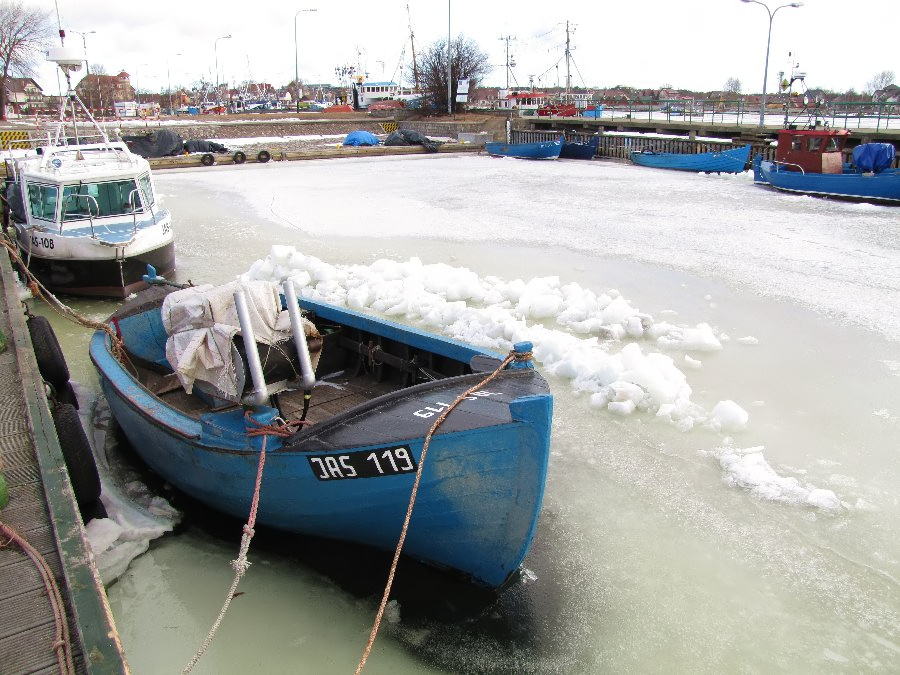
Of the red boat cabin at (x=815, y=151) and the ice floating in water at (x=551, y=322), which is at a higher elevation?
the red boat cabin at (x=815, y=151)

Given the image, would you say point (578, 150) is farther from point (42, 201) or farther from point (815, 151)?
point (42, 201)

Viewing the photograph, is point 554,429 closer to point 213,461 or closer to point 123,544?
point 213,461

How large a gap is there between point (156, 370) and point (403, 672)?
482 centimetres

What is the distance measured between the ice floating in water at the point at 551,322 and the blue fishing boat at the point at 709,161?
2258 centimetres

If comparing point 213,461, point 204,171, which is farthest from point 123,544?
point 204,171

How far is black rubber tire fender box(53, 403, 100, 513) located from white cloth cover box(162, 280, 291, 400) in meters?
0.94

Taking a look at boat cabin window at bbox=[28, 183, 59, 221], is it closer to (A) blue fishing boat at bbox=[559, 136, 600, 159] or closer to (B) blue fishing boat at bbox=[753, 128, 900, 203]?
(B) blue fishing boat at bbox=[753, 128, 900, 203]

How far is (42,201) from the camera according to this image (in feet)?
40.9

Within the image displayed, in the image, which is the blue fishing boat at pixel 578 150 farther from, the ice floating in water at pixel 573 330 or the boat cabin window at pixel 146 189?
the boat cabin window at pixel 146 189

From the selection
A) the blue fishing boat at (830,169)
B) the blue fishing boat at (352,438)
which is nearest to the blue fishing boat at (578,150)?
the blue fishing boat at (830,169)

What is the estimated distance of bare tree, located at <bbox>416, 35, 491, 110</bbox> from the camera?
58.7m

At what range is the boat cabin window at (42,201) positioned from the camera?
1232 centimetres

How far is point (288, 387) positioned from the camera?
18.6ft

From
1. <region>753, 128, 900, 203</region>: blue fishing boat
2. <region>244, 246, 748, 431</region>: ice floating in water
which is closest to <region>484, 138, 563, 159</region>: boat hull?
<region>753, 128, 900, 203</region>: blue fishing boat
